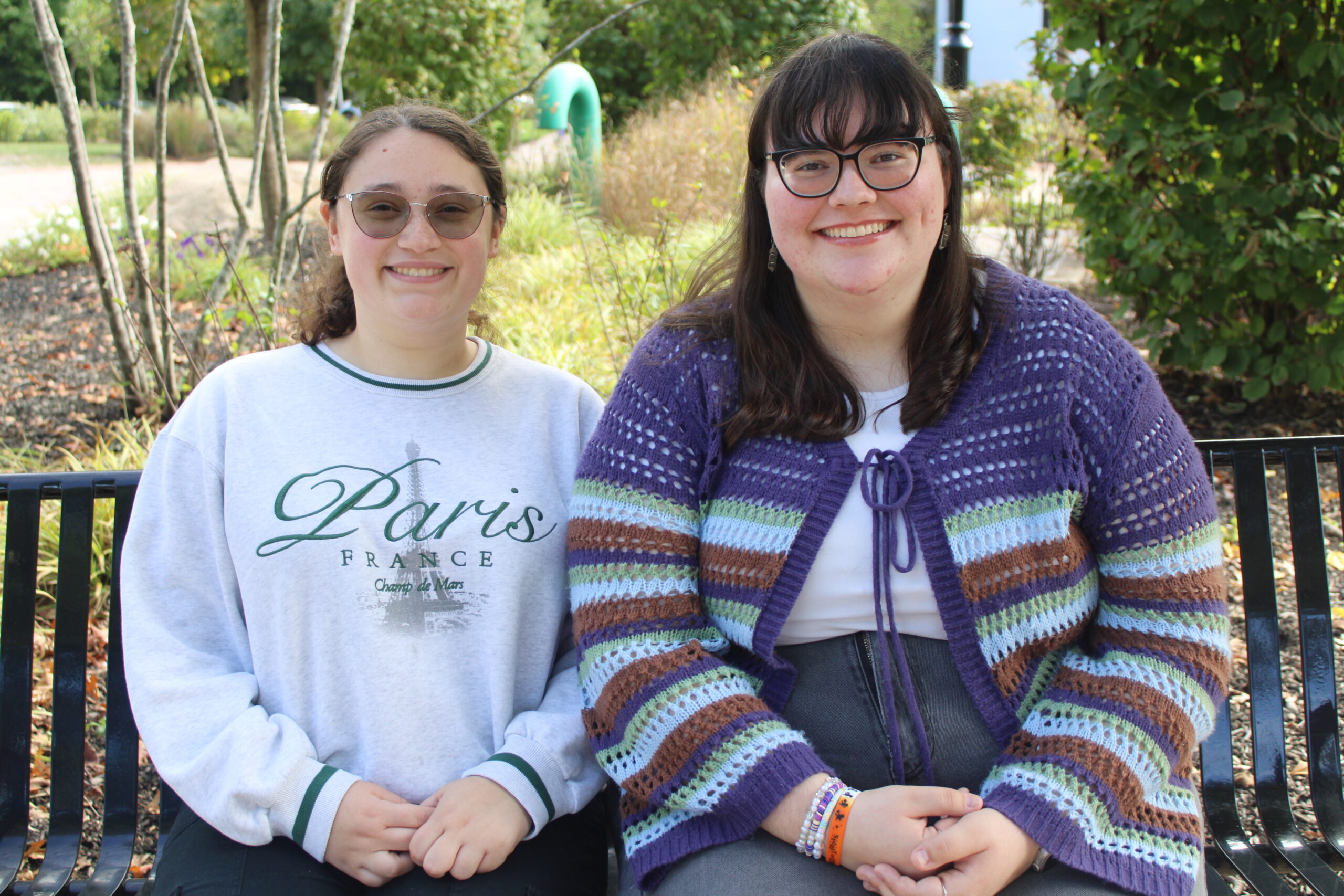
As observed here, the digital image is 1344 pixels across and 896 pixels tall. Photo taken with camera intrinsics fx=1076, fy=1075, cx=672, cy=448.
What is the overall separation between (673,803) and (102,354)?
599 centimetres

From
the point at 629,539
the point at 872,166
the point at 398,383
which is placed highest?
the point at 872,166

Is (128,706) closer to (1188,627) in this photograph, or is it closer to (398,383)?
(398,383)

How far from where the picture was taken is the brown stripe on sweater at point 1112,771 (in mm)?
1702

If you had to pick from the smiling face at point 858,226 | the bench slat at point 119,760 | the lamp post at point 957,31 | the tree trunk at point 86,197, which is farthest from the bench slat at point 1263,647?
the lamp post at point 957,31

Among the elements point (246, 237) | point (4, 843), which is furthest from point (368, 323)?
point (246, 237)

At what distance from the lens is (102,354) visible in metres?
6.53

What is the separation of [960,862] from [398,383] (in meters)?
1.27

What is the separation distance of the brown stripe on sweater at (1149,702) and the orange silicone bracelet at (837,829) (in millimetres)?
446

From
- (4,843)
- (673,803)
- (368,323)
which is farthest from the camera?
(4,843)

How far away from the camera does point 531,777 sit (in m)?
1.84

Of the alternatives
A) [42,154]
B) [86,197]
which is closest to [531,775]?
[86,197]

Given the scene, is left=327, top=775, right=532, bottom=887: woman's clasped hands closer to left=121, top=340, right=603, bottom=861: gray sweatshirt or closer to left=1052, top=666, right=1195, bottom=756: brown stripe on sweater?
left=121, top=340, right=603, bottom=861: gray sweatshirt

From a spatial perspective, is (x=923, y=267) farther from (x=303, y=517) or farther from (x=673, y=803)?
(x=303, y=517)

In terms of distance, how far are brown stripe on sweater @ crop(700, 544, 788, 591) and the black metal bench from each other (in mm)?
1079
